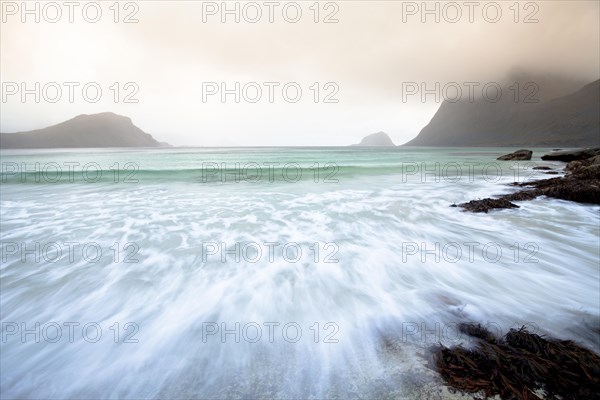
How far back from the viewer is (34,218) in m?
7.45

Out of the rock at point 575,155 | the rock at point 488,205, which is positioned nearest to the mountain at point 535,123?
the rock at point 575,155

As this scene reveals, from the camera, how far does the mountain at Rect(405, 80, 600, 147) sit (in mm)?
120688

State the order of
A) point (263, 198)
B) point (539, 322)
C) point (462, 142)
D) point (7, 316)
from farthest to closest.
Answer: point (462, 142)
point (263, 198)
point (7, 316)
point (539, 322)

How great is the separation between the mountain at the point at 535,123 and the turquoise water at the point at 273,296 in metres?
128

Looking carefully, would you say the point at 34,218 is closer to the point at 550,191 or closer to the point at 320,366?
the point at 320,366

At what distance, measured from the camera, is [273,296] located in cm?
347

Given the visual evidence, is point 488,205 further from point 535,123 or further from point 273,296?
point 535,123

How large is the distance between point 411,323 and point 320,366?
109cm

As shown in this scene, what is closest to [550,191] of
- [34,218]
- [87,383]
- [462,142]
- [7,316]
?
[87,383]

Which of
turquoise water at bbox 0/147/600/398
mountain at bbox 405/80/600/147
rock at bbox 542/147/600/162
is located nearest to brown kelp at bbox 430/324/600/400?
turquoise water at bbox 0/147/600/398

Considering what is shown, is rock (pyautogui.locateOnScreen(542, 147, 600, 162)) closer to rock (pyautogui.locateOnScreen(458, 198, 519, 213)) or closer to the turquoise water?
rock (pyautogui.locateOnScreen(458, 198, 519, 213))

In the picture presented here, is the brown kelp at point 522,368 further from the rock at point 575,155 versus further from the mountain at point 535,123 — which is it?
the mountain at point 535,123

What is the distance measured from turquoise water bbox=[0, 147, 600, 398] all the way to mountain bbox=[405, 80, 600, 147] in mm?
128238

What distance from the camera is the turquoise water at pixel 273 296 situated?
84.9 inches
